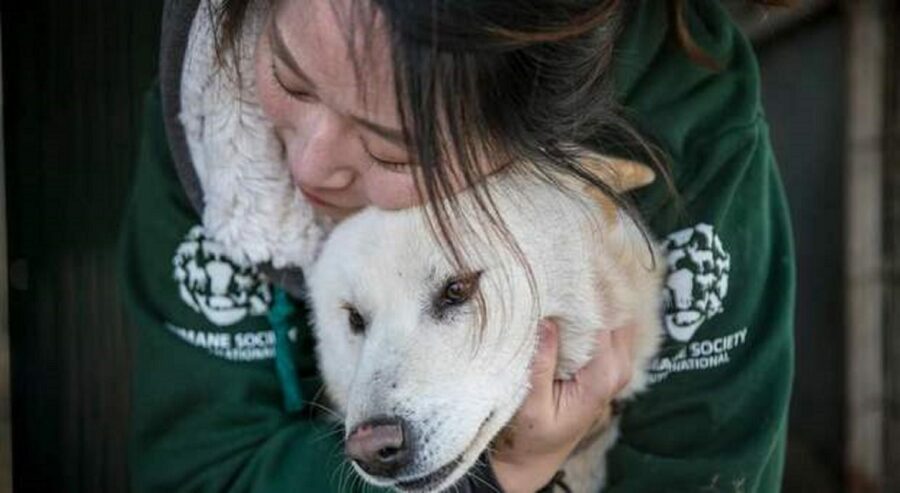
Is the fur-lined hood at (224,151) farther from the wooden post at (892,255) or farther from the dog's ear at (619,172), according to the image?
the wooden post at (892,255)

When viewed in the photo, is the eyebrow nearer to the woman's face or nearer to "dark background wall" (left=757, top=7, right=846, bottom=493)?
the woman's face

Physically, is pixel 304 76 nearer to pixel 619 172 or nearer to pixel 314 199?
pixel 314 199

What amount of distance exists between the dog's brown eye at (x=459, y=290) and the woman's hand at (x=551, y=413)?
0.08m

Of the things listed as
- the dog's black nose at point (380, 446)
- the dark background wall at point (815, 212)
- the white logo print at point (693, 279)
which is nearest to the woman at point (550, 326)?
the white logo print at point (693, 279)

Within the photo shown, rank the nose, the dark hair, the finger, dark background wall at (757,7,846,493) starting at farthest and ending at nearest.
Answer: dark background wall at (757,7,846,493)
the finger
the nose
the dark hair

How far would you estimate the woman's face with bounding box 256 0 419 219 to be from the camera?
0.82m

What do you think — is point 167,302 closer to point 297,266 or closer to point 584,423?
point 297,266

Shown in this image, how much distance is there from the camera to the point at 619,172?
0.98 metres

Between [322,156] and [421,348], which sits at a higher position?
[322,156]

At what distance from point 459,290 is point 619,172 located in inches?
6.0

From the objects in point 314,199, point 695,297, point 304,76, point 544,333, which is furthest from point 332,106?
point 695,297

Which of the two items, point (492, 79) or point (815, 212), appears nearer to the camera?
point (492, 79)

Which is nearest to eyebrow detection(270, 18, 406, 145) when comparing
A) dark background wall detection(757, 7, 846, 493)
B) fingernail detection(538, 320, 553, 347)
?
fingernail detection(538, 320, 553, 347)

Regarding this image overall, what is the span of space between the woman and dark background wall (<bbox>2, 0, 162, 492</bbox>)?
0.12 ft
